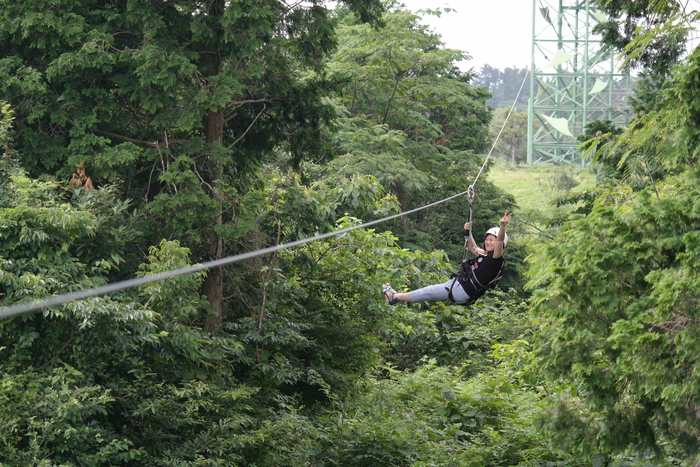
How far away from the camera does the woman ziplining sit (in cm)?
746

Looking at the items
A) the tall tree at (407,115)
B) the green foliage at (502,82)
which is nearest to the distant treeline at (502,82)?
the green foliage at (502,82)

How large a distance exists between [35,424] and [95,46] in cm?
399

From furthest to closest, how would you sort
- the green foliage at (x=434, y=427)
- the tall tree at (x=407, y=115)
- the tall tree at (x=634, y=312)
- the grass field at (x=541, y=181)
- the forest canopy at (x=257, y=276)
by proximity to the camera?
1. the grass field at (x=541, y=181)
2. the tall tree at (x=407, y=115)
3. the green foliage at (x=434, y=427)
4. the forest canopy at (x=257, y=276)
5. the tall tree at (x=634, y=312)

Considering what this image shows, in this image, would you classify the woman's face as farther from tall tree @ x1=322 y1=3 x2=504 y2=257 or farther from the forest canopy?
tall tree @ x1=322 y1=3 x2=504 y2=257

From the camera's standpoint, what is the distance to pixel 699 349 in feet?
15.6

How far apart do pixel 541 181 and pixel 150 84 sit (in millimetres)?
39638

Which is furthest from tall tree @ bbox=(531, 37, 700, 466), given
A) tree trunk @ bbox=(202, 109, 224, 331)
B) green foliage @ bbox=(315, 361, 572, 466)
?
tree trunk @ bbox=(202, 109, 224, 331)

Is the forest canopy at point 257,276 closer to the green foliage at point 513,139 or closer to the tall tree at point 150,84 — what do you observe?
the tall tree at point 150,84

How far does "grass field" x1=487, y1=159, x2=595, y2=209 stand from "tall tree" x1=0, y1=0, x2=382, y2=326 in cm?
3223

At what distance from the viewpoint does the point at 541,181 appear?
45625mm

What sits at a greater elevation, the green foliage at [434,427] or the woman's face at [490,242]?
the woman's face at [490,242]

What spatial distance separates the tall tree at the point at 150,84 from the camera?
8.23m

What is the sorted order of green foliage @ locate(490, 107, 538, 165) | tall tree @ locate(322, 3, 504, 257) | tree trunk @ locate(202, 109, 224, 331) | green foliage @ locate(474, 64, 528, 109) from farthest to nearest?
green foliage @ locate(474, 64, 528, 109), green foliage @ locate(490, 107, 538, 165), tall tree @ locate(322, 3, 504, 257), tree trunk @ locate(202, 109, 224, 331)

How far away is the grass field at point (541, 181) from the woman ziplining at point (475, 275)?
32.6 meters
